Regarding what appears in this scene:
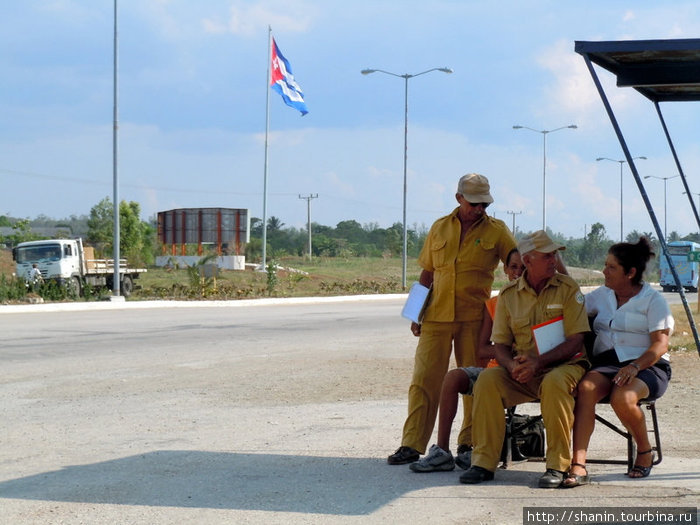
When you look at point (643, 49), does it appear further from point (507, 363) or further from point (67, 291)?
point (67, 291)

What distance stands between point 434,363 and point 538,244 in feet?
3.68

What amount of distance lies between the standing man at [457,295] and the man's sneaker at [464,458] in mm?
10

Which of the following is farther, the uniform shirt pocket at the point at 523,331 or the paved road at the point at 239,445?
the uniform shirt pocket at the point at 523,331

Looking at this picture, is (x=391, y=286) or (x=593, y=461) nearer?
(x=593, y=461)

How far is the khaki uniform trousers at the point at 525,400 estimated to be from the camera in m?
6.05

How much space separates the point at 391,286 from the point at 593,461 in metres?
40.0

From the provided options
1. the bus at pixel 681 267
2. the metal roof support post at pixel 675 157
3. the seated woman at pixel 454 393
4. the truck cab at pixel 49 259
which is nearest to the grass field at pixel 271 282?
the truck cab at pixel 49 259

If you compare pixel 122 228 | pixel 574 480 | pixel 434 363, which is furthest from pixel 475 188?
pixel 122 228

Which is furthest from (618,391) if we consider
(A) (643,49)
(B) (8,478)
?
(B) (8,478)

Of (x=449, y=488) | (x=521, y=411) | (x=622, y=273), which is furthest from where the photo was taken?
(x=521, y=411)

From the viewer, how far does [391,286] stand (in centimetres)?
4644

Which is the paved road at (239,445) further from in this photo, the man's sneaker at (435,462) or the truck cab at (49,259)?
the truck cab at (49,259)

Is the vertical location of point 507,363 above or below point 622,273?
below

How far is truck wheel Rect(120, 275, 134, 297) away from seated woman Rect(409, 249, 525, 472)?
33443 millimetres
